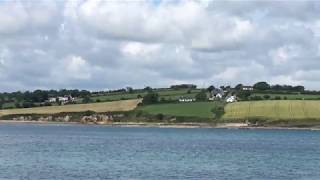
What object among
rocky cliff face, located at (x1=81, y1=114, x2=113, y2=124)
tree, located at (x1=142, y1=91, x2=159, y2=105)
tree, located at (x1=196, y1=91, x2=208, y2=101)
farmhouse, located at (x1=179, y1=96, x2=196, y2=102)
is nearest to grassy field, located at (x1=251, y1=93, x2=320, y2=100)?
tree, located at (x1=196, y1=91, x2=208, y2=101)

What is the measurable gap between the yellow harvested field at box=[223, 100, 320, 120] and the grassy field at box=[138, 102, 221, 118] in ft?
17.4

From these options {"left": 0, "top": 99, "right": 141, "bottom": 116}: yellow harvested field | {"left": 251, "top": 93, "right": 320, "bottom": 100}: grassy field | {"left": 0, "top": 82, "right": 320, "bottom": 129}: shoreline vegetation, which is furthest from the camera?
{"left": 0, "top": 99, "right": 141, "bottom": 116}: yellow harvested field

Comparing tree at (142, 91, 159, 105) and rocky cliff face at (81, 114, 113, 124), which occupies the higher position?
tree at (142, 91, 159, 105)

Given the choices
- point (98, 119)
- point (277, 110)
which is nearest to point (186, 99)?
point (98, 119)

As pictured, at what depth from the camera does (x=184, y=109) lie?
17600cm

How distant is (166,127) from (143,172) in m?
128

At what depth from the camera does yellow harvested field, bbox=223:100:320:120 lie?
16825cm

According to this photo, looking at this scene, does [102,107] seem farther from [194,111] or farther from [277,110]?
[277,110]

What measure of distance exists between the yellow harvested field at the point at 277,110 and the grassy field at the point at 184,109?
532cm

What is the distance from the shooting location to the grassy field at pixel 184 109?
17562 cm

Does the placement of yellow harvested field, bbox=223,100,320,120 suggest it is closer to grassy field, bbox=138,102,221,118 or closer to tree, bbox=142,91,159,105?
grassy field, bbox=138,102,221,118

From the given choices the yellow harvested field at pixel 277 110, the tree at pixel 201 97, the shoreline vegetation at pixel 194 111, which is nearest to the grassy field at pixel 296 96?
the shoreline vegetation at pixel 194 111

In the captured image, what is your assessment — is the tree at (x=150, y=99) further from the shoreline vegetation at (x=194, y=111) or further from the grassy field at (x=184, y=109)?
the grassy field at (x=184, y=109)

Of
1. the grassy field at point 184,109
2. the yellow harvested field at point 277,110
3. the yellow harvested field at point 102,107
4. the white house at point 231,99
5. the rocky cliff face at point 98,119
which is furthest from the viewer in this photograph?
the white house at point 231,99
